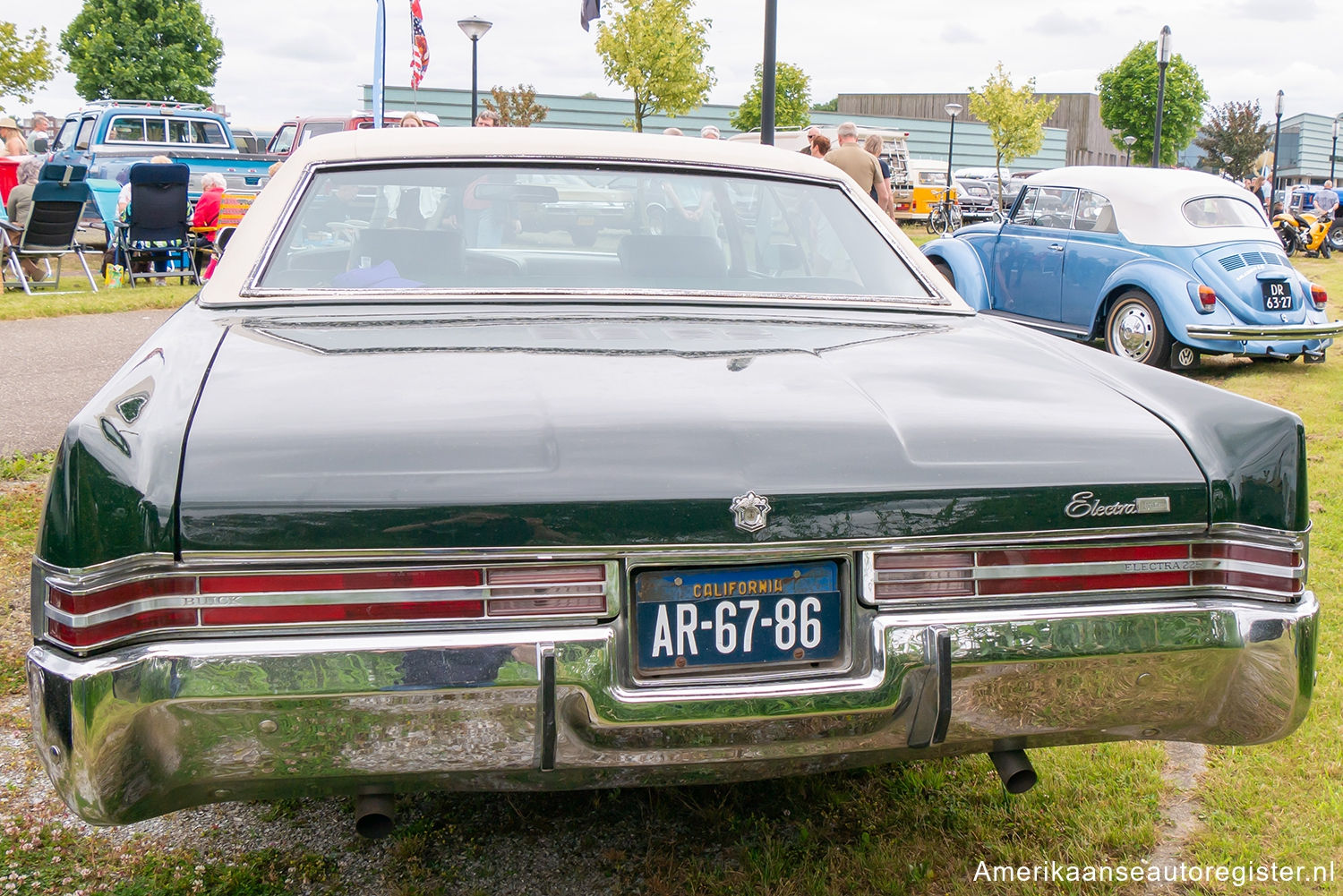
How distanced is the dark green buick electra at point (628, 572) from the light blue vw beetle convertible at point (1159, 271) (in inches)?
286

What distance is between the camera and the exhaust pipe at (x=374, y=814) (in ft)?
6.26

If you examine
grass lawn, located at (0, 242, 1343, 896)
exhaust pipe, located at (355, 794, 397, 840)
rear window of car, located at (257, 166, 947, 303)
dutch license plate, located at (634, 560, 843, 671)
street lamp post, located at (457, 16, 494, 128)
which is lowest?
grass lawn, located at (0, 242, 1343, 896)

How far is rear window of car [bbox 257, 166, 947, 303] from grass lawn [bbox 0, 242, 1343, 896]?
1224 millimetres

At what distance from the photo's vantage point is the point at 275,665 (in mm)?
1718

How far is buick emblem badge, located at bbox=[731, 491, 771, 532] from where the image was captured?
177 cm

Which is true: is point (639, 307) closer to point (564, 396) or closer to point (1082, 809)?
point (564, 396)

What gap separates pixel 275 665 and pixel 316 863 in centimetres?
96

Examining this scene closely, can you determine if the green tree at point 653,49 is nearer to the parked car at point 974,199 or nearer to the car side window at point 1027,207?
the parked car at point 974,199

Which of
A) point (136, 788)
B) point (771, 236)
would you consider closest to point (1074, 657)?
point (136, 788)

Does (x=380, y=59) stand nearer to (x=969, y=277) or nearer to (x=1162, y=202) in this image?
(x=1162, y=202)

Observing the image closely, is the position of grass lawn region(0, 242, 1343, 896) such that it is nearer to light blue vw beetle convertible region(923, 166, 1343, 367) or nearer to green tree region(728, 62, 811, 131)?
light blue vw beetle convertible region(923, 166, 1343, 367)

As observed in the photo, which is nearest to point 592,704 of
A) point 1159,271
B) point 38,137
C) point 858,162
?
point 1159,271

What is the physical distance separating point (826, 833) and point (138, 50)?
56.5m

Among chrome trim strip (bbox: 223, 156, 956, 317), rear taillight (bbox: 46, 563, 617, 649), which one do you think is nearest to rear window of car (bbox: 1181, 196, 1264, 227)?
chrome trim strip (bbox: 223, 156, 956, 317)
